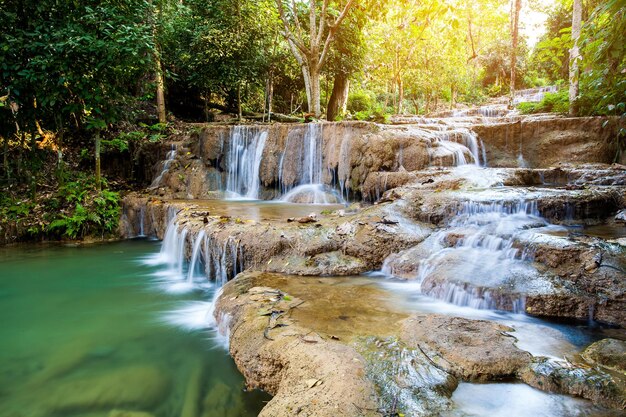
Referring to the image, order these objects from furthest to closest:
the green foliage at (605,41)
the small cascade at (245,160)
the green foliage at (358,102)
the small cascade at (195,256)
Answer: the green foliage at (358,102)
the small cascade at (245,160)
the small cascade at (195,256)
the green foliage at (605,41)

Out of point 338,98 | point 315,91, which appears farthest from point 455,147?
point 338,98

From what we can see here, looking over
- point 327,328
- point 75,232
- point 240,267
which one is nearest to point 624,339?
point 327,328

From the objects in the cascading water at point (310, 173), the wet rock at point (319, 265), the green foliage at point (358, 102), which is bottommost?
the wet rock at point (319, 265)

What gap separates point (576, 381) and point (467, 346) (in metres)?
0.71

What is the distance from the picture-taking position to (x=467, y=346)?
9.55ft

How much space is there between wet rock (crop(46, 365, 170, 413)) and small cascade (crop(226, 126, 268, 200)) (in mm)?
7879

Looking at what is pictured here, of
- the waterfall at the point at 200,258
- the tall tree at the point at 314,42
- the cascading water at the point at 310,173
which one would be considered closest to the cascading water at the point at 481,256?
the waterfall at the point at 200,258

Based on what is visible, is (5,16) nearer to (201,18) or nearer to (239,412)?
(201,18)

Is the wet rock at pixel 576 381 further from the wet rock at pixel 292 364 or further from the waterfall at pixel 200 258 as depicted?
the waterfall at pixel 200 258

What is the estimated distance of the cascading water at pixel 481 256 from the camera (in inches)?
159

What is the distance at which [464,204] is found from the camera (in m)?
5.88

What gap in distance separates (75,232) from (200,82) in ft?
24.7

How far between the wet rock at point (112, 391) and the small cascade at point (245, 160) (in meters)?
7.88

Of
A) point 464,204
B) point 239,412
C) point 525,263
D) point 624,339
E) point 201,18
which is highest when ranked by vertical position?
point 201,18
